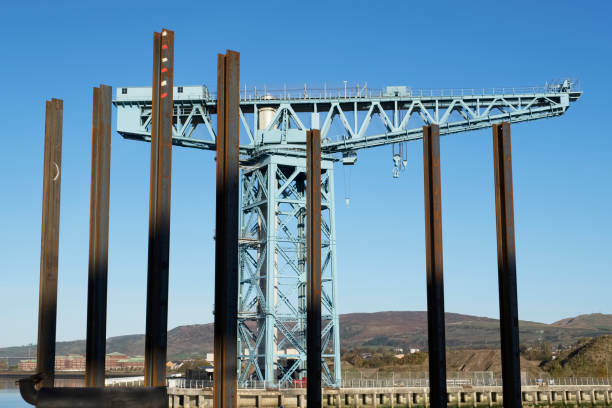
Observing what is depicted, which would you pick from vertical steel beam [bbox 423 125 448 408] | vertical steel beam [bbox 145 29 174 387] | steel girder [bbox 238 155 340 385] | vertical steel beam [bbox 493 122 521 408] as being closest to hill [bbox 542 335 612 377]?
steel girder [bbox 238 155 340 385]

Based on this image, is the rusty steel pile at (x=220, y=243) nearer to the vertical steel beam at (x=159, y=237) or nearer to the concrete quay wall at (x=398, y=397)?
the vertical steel beam at (x=159, y=237)

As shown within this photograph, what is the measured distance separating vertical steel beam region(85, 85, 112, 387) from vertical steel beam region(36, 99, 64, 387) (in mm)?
691

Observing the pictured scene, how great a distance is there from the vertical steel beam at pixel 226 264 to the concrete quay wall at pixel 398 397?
110 ft

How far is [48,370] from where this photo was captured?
12.6 m

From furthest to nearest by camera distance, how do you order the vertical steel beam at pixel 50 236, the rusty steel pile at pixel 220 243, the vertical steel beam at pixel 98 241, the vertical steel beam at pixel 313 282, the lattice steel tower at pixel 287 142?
1. the lattice steel tower at pixel 287 142
2. the vertical steel beam at pixel 313 282
3. the vertical steel beam at pixel 50 236
4. the vertical steel beam at pixel 98 241
5. the rusty steel pile at pixel 220 243

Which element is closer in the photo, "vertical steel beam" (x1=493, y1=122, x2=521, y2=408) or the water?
"vertical steel beam" (x1=493, y1=122, x2=521, y2=408)

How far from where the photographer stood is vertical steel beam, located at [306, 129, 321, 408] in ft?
43.0

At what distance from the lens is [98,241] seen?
12.5 m

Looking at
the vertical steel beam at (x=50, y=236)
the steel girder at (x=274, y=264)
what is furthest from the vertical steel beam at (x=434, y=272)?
the steel girder at (x=274, y=264)

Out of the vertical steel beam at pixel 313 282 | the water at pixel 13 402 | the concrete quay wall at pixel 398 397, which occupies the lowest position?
the water at pixel 13 402

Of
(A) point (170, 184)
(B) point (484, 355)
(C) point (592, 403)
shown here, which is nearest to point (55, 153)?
(A) point (170, 184)

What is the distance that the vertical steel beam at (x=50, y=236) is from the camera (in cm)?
1267

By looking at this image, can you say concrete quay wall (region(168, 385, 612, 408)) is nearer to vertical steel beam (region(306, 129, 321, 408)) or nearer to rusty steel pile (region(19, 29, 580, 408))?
vertical steel beam (region(306, 129, 321, 408))

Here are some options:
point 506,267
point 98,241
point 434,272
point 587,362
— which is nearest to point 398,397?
point 587,362
